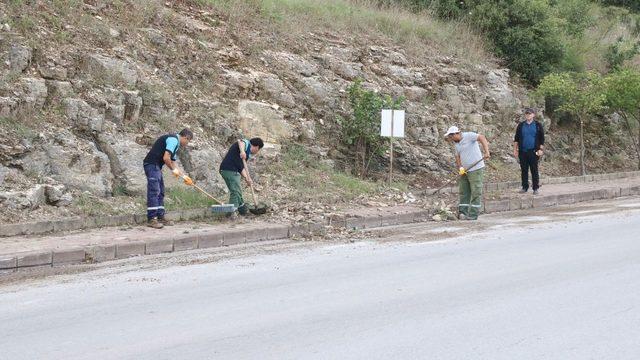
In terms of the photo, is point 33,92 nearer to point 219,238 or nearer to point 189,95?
point 189,95

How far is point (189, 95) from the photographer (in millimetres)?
14562

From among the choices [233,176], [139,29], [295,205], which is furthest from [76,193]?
[139,29]

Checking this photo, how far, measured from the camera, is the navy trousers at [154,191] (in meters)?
11.4

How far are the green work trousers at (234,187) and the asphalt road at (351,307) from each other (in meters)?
2.56

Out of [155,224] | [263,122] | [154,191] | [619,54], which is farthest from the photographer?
[619,54]

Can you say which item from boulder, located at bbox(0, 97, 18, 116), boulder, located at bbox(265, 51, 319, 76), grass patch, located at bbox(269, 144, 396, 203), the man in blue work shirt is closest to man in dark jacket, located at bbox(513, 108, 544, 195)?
grass patch, located at bbox(269, 144, 396, 203)

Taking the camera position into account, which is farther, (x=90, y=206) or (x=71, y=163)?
(x=71, y=163)

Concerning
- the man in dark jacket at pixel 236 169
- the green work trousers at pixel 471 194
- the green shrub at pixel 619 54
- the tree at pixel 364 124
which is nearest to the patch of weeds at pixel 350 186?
the tree at pixel 364 124

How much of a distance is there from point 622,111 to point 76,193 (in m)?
15.2

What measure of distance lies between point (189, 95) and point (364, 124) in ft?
11.9

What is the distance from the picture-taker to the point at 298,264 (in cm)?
902

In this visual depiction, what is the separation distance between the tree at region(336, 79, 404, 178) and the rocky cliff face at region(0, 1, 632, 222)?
0.30m

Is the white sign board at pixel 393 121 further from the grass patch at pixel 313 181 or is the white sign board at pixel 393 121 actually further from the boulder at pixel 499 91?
the boulder at pixel 499 91

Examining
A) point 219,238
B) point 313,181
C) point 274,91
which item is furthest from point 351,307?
point 274,91
